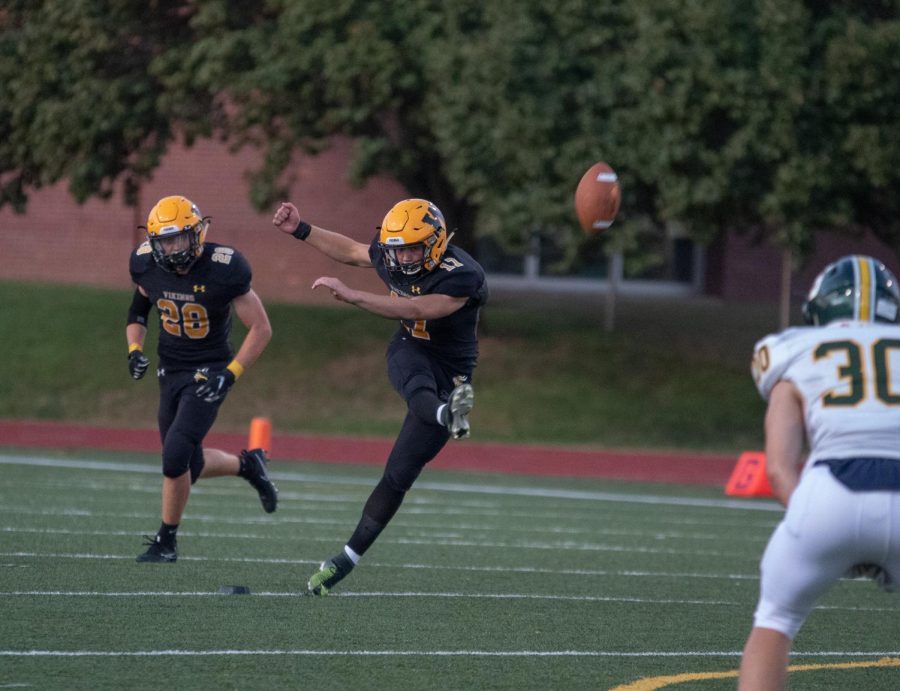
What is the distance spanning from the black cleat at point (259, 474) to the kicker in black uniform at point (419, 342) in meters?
1.85

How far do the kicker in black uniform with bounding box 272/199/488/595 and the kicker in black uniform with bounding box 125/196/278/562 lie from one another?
40.5 inches

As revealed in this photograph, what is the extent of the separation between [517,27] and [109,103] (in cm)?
542

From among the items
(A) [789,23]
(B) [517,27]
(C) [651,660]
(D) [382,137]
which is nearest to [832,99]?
(A) [789,23]

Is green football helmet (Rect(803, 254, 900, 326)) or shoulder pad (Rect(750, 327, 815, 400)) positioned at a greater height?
green football helmet (Rect(803, 254, 900, 326))

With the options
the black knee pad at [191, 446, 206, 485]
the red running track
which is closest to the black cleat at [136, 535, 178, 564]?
the black knee pad at [191, 446, 206, 485]

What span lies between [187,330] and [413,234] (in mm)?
1780

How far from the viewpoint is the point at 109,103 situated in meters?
18.0

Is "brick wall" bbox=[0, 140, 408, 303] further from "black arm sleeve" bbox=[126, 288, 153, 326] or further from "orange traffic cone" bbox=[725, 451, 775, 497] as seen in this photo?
"black arm sleeve" bbox=[126, 288, 153, 326]

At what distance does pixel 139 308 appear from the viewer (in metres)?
8.25

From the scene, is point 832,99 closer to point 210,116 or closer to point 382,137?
point 382,137

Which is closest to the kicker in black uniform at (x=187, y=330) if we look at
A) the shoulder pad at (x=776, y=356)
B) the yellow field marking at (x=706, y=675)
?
the yellow field marking at (x=706, y=675)

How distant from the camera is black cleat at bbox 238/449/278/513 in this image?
8.65 metres

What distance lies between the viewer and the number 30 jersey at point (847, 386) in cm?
391

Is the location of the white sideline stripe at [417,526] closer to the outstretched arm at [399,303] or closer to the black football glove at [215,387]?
the black football glove at [215,387]
